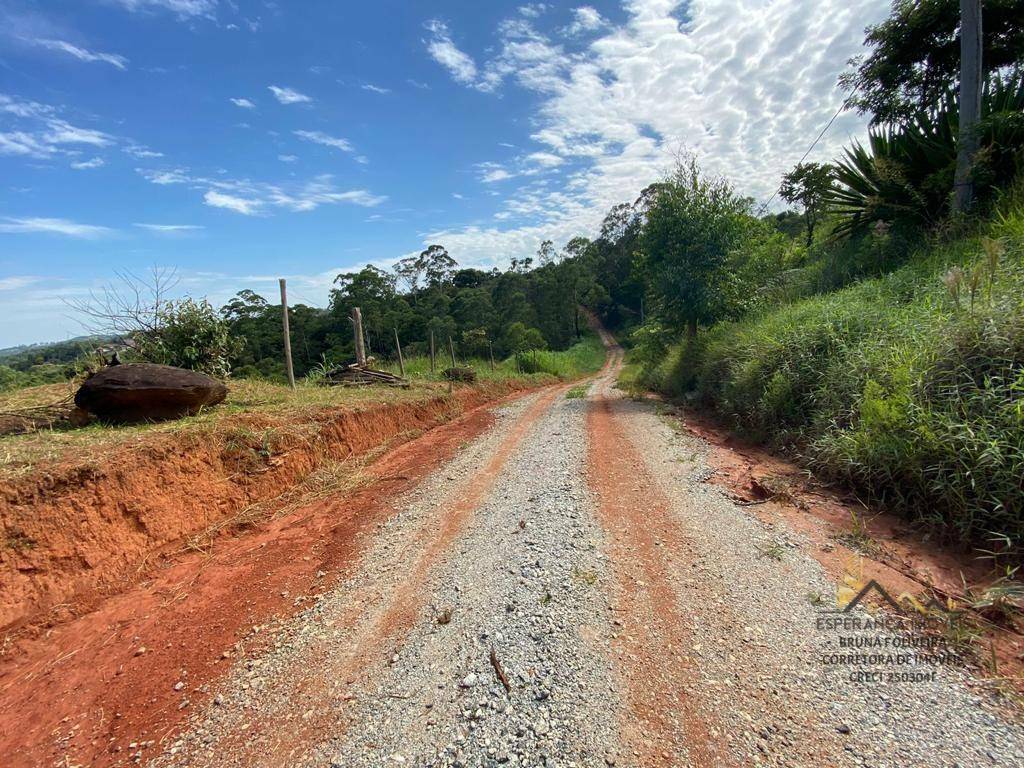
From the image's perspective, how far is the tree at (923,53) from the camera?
7.75 meters

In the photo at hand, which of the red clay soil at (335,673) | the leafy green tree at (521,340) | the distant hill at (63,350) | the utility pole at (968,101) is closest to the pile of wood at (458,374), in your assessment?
the distant hill at (63,350)

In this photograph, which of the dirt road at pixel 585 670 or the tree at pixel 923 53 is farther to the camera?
the tree at pixel 923 53

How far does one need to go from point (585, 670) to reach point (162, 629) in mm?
2998

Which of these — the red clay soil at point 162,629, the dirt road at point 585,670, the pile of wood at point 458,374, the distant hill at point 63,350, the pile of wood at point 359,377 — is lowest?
the red clay soil at point 162,629

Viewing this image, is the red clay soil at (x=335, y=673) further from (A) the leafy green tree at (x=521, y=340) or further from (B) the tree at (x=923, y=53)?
(A) the leafy green tree at (x=521, y=340)

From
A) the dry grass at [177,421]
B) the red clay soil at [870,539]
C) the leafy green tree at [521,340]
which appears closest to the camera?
the red clay soil at [870,539]

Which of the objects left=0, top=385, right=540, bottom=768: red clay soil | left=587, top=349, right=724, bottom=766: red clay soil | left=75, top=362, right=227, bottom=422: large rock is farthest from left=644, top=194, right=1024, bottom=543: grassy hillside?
left=75, top=362, right=227, bottom=422: large rock

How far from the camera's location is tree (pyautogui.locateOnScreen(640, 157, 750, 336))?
1102cm

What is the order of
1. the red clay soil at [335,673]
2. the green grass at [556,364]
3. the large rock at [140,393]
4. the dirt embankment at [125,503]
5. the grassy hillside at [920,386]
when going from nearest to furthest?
the red clay soil at [335,673] → the grassy hillside at [920,386] → the dirt embankment at [125,503] → the large rock at [140,393] → the green grass at [556,364]

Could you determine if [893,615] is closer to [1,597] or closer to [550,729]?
[550,729]

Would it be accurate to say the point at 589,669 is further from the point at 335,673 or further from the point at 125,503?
the point at 125,503

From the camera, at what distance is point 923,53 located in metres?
8.55

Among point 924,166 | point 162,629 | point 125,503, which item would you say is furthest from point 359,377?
point 924,166

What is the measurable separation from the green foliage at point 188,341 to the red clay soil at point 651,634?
7.41 metres
